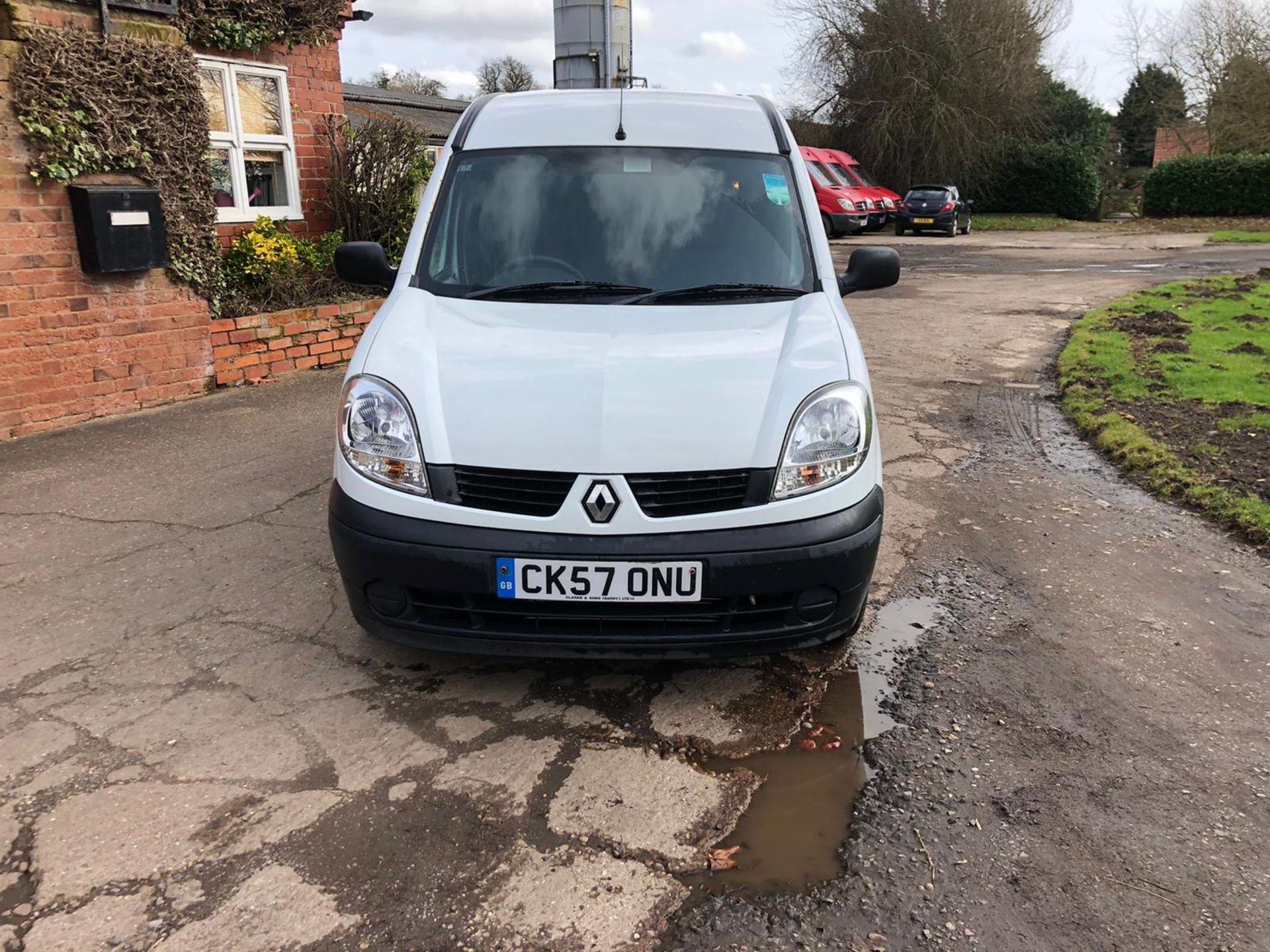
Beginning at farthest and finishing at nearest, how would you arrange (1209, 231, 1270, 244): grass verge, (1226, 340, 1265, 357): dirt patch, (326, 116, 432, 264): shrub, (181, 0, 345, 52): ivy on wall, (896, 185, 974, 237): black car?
(896, 185, 974, 237): black car, (1209, 231, 1270, 244): grass verge, (326, 116, 432, 264): shrub, (1226, 340, 1265, 357): dirt patch, (181, 0, 345, 52): ivy on wall

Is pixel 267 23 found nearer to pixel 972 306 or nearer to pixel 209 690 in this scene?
pixel 209 690

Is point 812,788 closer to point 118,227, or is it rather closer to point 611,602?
point 611,602

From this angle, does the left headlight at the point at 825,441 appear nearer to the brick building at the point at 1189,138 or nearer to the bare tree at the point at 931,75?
the bare tree at the point at 931,75

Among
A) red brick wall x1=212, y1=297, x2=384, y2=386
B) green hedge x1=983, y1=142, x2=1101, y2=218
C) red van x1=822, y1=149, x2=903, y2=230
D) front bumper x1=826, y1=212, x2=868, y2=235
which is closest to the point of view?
red brick wall x1=212, y1=297, x2=384, y2=386

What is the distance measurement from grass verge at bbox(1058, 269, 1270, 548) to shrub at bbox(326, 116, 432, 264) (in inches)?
273

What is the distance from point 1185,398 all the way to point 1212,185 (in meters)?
31.9

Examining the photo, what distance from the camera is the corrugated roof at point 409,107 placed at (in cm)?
1816

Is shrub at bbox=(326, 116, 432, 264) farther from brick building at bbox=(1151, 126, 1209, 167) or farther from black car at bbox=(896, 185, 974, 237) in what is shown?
brick building at bbox=(1151, 126, 1209, 167)

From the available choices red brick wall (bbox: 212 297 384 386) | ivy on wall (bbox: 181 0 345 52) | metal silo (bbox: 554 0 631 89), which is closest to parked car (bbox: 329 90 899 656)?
red brick wall (bbox: 212 297 384 386)

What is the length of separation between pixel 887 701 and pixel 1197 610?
1666mm

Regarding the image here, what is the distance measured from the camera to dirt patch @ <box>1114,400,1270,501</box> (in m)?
5.39

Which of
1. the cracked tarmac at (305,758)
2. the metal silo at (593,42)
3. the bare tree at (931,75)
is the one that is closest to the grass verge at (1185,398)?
the cracked tarmac at (305,758)

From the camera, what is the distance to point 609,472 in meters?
2.80

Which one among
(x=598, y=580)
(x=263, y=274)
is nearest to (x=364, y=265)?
(x=598, y=580)
